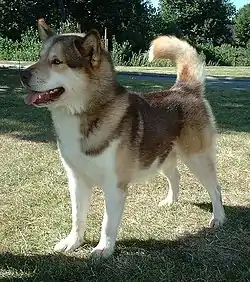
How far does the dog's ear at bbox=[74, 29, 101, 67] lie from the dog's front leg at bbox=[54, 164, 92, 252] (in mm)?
852

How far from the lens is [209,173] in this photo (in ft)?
12.6

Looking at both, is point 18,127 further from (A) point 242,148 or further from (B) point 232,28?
(B) point 232,28

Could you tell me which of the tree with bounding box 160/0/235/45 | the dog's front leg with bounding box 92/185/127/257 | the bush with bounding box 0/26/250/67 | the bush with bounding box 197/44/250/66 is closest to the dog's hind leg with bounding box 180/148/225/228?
the dog's front leg with bounding box 92/185/127/257

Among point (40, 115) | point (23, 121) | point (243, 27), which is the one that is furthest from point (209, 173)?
point (243, 27)

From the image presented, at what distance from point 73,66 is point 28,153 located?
303cm

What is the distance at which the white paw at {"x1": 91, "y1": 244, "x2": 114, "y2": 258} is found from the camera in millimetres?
3150

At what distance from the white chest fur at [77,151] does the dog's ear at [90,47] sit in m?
0.38

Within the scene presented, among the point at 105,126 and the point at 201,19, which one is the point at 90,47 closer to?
the point at 105,126

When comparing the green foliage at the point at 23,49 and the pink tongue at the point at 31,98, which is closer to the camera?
the pink tongue at the point at 31,98

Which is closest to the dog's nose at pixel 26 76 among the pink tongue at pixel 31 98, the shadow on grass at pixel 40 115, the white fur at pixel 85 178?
the pink tongue at pixel 31 98

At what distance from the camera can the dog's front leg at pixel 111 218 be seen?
3.09 meters

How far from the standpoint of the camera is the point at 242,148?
243 inches

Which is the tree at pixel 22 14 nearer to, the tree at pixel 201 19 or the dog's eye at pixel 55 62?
the tree at pixel 201 19

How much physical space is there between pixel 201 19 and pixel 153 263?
51.7 m
